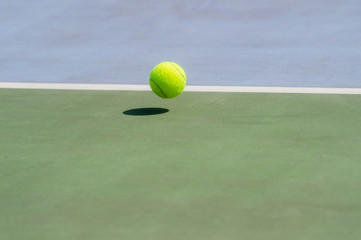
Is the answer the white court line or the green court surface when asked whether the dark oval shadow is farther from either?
the white court line

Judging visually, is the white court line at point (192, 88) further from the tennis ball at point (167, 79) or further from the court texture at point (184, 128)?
the tennis ball at point (167, 79)

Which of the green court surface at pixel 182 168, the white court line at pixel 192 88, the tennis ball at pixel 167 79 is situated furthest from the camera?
the white court line at pixel 192 88

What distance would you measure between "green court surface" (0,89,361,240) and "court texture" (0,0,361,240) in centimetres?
1

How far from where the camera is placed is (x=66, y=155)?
12.6 feet

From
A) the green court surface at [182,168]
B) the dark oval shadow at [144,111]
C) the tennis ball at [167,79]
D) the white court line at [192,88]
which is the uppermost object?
the tennis ball at [167,79]

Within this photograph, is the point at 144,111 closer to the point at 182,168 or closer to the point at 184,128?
the point at 184,128

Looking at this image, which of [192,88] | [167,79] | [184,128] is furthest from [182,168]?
[192,88]

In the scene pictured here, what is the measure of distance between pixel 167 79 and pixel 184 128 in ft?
2.27

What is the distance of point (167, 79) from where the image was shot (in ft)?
16.6

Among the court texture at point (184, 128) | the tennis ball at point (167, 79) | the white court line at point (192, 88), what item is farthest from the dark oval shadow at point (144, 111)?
the white court line at point (192, 88)

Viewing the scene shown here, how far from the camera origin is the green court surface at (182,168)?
270 cm

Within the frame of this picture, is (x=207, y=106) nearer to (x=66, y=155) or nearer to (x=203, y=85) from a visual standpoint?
(x=203, y=85)

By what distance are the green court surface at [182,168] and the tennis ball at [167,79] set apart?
0.19 m

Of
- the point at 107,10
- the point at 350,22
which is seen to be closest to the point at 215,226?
the point at 350,22
